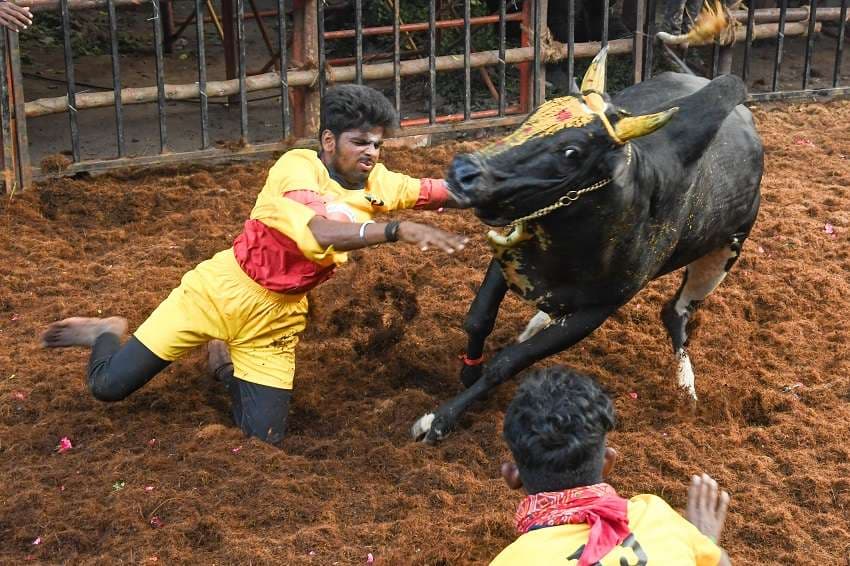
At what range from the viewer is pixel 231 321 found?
4.59m

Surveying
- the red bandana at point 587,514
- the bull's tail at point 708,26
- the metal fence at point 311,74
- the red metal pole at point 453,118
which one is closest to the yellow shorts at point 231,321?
the red bandana at point 587,514

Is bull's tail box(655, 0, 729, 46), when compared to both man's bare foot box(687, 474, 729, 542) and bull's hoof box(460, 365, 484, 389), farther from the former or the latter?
man's bare foot box(687, 474, 729, 542)

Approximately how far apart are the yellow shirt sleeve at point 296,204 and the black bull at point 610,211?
641 mm

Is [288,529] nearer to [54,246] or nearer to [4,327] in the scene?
[4,327]

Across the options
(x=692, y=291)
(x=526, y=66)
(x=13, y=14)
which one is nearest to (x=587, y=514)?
(x=692, y=291)

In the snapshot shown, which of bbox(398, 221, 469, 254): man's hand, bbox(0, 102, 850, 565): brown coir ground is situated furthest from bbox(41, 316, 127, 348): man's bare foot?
bbox(398, 221, 469, 254): man's hand

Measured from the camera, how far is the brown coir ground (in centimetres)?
404

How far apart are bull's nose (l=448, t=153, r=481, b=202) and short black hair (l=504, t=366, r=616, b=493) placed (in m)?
1.28

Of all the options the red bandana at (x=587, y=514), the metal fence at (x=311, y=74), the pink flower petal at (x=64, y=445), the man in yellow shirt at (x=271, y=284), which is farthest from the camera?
the metal fence at (x=311, y=74)

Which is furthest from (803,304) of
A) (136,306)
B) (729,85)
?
(136,306)

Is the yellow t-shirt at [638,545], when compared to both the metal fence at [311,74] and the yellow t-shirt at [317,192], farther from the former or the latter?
the metal fence at [311,74]

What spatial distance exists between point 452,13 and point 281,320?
5.98 m

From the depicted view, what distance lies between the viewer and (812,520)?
424 cm

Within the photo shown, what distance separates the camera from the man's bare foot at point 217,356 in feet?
16.5
